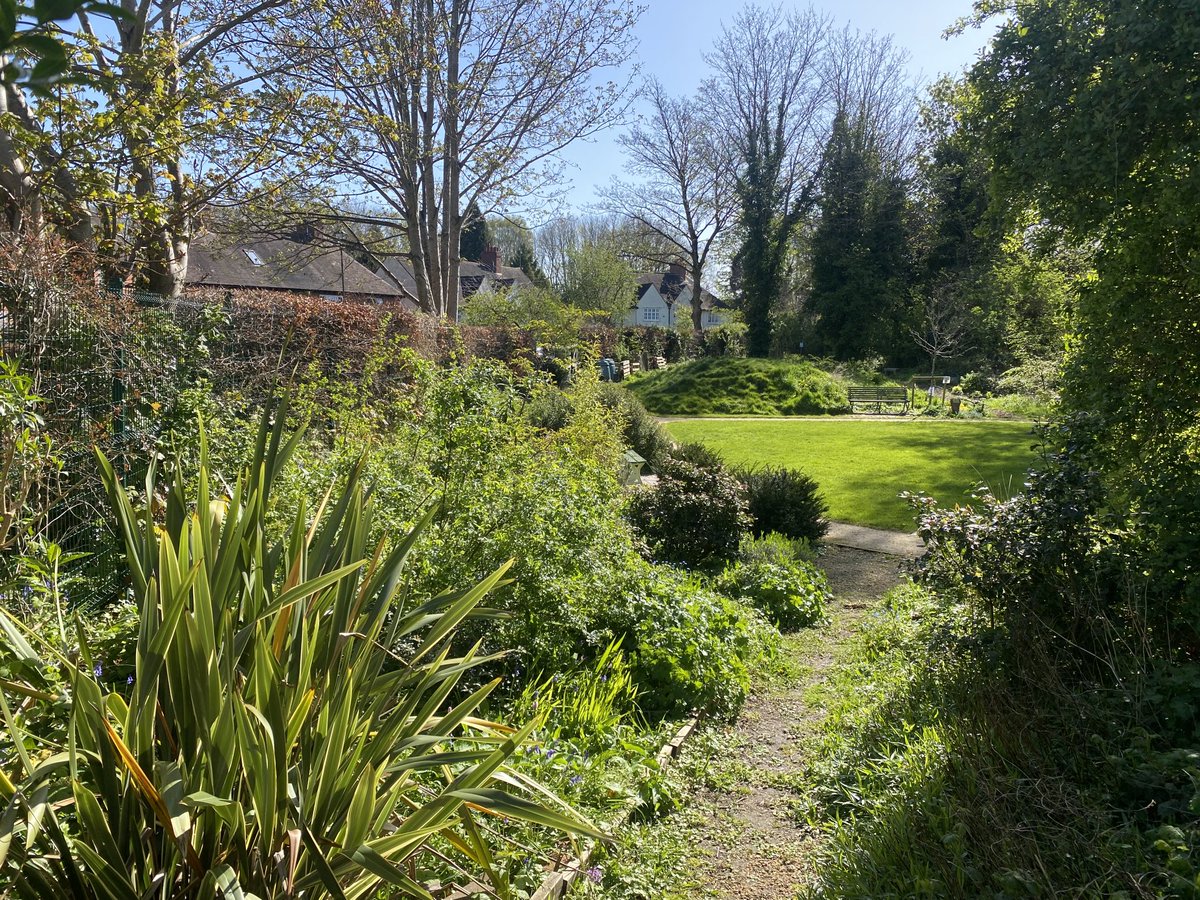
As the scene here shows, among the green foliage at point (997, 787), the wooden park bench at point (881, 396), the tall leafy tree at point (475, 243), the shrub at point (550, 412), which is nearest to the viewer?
the green foliage at point (997, 787)

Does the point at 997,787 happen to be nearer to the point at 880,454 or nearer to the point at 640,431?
the point at 640,431

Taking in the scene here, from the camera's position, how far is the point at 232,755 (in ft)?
5.70

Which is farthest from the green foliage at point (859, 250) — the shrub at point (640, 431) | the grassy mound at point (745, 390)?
the shrub at point (640, 431)

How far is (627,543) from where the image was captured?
554 centimetres

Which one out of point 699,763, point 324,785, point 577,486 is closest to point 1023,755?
point 699,763

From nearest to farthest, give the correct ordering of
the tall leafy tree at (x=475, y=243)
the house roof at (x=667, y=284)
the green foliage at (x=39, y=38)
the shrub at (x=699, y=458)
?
the green foliage at (x=39, y=38) → the shrub at (x=699, y=458) → the tall leafy tree at (x=475, y=243) → the house roof at (x=667, y=284)

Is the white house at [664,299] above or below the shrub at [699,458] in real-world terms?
above

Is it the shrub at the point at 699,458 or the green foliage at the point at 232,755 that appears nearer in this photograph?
the green foliage at the point at 232,755

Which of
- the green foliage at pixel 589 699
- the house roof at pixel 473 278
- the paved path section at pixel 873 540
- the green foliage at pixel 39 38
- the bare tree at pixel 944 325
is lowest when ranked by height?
the paved path section at pixel 873 540

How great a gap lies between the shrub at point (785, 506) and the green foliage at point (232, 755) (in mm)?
7029

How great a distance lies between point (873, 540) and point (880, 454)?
6.46 m

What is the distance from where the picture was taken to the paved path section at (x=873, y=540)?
28.5 feet

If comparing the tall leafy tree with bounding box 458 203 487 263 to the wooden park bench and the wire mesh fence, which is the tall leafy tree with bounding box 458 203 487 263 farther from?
the wire mesh fence

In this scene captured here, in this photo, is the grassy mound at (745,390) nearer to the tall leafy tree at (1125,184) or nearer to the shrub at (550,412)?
the shrub at (550,412)
